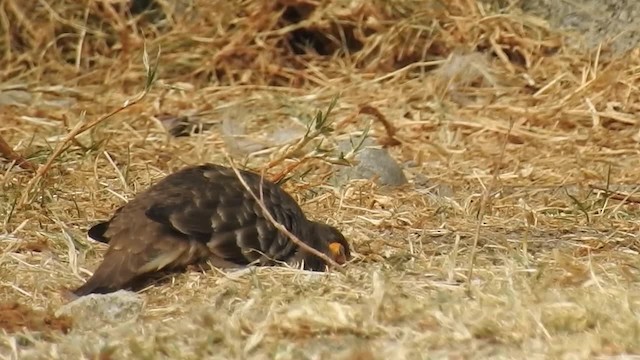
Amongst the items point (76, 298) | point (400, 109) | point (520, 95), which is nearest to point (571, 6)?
point (520, 95)

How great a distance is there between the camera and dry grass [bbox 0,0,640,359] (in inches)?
142

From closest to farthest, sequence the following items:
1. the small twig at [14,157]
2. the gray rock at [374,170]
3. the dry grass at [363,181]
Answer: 1. the dry grass at [363,181]
2. the small twig at [14,157]
3. the gray rock at [374,170]

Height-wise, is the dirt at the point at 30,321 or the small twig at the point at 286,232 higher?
the dirt at the point at 30,321

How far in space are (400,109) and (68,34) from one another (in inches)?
91.6

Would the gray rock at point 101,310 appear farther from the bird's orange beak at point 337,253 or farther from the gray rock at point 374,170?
the gray rock at point 374,170

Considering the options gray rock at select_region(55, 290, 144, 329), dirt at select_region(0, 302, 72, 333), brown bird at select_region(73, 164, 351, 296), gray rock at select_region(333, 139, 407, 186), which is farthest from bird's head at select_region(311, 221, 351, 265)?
gray rock at select_region(333, 139, 407, 186)

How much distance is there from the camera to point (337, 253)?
15.0 ft

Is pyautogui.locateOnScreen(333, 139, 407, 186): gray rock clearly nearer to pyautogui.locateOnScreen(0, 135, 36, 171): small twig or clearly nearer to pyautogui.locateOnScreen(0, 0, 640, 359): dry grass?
pyautogui.locateOnScreen(0, 0, 640, 359): dry grass

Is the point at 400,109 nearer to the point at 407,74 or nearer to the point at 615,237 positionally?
Answer: the point at 407,74

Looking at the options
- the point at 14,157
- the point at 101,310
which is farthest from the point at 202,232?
the point at 14,157

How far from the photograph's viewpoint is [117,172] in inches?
233

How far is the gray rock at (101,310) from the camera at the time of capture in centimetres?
389

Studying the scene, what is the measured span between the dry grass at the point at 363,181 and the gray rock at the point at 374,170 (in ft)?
0.33

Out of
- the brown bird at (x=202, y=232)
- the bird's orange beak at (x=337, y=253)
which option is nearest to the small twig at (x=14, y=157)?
the brown bird at (x=202, y=232)
